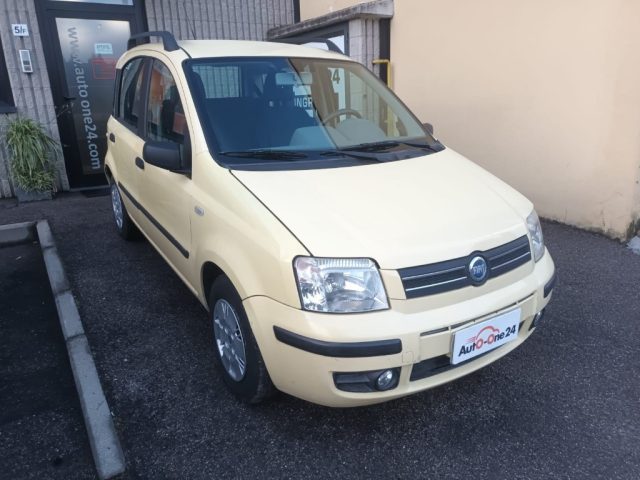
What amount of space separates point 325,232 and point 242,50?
68.6 inches

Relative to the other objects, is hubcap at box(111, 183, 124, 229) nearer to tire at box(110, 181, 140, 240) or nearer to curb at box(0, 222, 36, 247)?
tire at box(110, 181, 140, 240)

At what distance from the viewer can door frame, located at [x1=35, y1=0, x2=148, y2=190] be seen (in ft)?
20.1

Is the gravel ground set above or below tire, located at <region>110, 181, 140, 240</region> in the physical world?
below

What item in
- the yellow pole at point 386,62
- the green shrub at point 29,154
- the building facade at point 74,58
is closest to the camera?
the green shrub at point 29,154

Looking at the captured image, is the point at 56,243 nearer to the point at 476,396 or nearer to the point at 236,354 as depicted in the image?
the point at 236,354

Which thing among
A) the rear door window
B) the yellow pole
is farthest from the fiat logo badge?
the yellow pole

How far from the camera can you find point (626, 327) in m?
3.21

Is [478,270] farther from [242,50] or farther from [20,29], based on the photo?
[20,29]

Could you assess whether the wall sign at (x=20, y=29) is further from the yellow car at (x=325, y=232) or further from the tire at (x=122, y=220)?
the yellow car at (x=325, y=232)

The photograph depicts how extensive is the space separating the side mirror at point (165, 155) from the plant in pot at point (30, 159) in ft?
13.2

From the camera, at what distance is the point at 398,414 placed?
2436mm

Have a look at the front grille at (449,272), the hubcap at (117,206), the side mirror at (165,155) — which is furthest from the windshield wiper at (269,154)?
the hubcap at (117,206)

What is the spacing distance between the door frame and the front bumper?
563 cm

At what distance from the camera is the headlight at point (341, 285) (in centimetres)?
195
